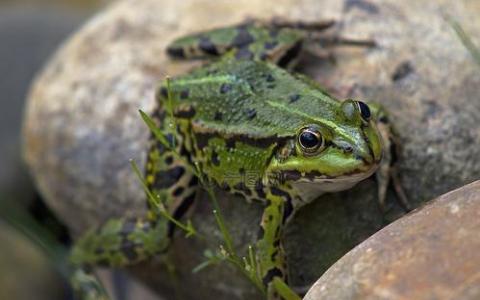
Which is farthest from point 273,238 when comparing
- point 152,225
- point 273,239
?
point 152,225

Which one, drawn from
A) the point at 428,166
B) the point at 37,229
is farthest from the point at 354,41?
the point at 37,229

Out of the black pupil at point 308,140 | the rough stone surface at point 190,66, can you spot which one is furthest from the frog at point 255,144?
the rough stone surface at point 190,66

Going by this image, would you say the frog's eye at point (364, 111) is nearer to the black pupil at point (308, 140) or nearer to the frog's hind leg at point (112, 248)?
the black pupil at point (308, 140)

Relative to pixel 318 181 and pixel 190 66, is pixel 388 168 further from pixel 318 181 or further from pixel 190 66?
pixel 190 66

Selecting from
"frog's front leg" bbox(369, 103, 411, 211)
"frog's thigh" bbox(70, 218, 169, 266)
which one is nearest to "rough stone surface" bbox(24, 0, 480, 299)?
"frog's front leg" bbox(369, 103, 411, 211)

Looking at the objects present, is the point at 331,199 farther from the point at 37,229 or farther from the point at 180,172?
the point at 37,229

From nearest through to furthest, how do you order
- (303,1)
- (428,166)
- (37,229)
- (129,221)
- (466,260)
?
1. (466,260)
2. (428,166)
3. (129,221)
4. (303,1)
5. (37,229)
